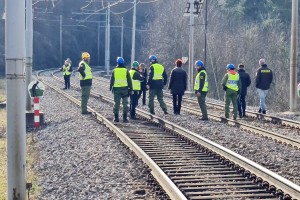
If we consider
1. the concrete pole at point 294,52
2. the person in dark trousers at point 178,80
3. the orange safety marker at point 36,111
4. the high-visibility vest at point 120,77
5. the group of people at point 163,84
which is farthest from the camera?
the concrete pole at point 294,52

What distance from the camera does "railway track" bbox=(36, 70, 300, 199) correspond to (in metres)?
8.47

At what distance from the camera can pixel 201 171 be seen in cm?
1018

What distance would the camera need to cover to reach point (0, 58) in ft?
225

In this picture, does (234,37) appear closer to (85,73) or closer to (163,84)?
(163,84)

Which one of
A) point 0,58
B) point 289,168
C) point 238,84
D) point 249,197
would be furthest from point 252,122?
→ point 0,58

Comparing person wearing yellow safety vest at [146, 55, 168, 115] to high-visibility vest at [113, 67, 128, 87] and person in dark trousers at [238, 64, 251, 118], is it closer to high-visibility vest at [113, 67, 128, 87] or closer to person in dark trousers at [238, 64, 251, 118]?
high-visibility vest at [113, 67, 128, 87]

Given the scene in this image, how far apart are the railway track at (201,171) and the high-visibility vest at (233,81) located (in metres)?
3.95

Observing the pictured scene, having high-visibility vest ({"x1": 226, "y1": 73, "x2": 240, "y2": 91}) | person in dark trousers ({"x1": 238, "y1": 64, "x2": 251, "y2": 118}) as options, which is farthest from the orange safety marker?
person in dark trousers ({"x1": 238, "y1": 64, "x2": 251, "y2": 118})

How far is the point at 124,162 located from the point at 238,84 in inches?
319

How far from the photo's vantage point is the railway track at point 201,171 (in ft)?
27.8

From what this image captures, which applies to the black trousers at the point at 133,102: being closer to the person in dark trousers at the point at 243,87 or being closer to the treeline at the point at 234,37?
the person in dark trousers at the point at 243,87

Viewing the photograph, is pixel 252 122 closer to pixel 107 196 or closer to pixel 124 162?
pixel 124 162

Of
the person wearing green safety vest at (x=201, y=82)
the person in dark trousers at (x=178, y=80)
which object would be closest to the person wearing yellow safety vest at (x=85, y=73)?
the person in dark trousers at (x=178, y=80)

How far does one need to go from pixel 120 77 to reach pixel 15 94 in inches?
401
